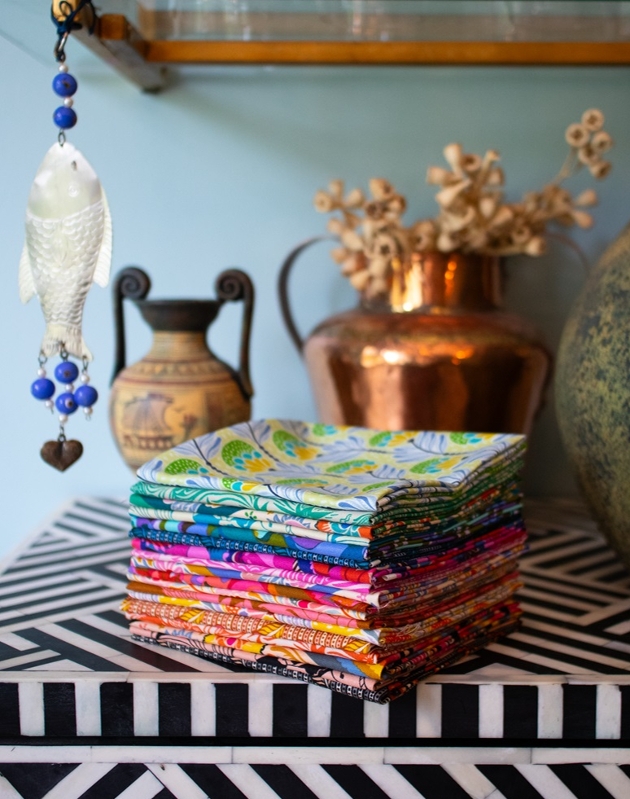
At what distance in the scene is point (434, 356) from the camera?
2.91 feet

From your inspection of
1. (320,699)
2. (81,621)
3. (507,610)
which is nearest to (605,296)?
(507,610)

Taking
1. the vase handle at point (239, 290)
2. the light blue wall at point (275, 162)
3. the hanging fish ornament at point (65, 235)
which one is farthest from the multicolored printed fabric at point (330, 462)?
the light blue wall at point (275, 162)

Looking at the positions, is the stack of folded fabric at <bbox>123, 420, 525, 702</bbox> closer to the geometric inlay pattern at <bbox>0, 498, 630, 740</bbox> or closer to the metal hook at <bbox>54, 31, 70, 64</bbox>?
the geometric inlay pattern at <bbox>0, 498, 630, 740</bbox>

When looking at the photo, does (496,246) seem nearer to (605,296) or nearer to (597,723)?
(605,296)

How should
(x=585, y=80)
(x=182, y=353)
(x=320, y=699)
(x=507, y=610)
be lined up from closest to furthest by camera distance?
(x=320, y=699)
(x=507, y=610)
(x=182, y=353)
(x=585, y=80)

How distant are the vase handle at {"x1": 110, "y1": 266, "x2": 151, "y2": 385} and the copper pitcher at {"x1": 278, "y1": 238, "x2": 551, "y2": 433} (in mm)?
201

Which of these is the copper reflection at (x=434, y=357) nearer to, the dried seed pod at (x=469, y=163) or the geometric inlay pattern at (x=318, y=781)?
the dried seed pod at (x=469, y=163)

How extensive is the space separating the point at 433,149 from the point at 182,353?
0.44 metres

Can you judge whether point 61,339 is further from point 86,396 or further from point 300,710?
point 300,710

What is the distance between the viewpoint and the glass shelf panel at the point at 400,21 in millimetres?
943

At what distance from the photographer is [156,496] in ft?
2.07

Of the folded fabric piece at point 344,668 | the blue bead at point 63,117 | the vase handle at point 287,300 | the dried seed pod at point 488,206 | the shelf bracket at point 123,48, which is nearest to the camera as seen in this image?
the folded fabric piece at point 344,668

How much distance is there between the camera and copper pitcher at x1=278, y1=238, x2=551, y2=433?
35.1 inches

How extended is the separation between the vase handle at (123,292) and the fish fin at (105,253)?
26cm
